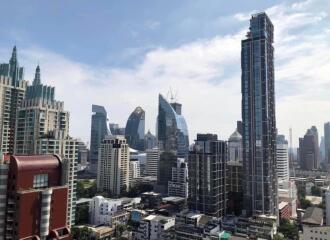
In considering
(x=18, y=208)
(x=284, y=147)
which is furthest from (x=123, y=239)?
(x=284, y=147)

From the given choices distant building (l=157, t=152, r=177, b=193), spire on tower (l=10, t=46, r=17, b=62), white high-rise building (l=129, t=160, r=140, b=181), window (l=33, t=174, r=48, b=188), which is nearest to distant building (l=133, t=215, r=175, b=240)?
window (l=33, t=174, r=48, b=188)

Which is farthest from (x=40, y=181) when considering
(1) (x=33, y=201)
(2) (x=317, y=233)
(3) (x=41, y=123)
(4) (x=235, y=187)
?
(4) (x=235, y=187)

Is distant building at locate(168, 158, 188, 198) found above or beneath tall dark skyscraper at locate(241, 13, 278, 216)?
beneath

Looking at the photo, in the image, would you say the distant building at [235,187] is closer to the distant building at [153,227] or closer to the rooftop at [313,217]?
the rooftop at [313,217]

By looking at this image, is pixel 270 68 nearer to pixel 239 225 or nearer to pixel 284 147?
pixel 239 225

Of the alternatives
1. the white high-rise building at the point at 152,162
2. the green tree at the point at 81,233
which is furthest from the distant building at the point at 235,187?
the white high-rise building at the point at 152,162

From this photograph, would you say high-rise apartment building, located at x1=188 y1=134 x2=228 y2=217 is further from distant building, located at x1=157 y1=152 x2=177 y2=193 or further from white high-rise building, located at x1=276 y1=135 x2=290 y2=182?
white high-rise building, located at x1=276 y1=135 x2=290 y2=182

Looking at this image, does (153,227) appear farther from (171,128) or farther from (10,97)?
(171,128)
